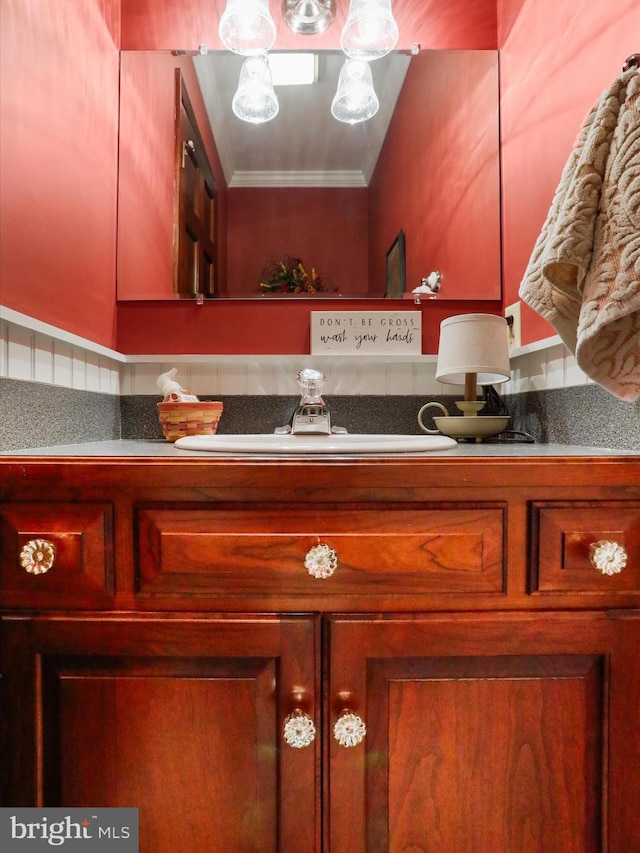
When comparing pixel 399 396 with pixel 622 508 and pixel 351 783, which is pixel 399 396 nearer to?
pixel 622 508

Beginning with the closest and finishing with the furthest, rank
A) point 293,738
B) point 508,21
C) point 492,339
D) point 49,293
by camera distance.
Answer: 1. point 293,738
2. point 49,293
3. point 492,339
4. point 508,21

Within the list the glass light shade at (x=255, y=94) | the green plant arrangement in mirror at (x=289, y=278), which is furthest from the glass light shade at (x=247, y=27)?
the green plant arrangement in mirror at (x=289, y=278)

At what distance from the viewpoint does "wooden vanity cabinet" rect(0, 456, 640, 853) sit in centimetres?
71

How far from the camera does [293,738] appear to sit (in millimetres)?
691

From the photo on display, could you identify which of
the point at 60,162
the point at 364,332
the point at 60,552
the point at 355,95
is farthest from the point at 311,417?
the point at 355,95

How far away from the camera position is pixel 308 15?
4.24 feet

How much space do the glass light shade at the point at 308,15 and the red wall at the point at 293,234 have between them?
42cm

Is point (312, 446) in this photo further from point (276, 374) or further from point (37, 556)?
point (276, 374)

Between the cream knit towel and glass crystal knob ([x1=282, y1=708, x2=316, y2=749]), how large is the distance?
67cm

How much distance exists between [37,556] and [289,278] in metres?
0.89

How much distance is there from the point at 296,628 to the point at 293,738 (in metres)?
0.15

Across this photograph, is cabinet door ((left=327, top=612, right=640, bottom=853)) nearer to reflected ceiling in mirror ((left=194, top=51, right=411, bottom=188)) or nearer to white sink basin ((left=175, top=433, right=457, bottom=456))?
white sink basin ((left=175, top=433, right=457, bottom=456))

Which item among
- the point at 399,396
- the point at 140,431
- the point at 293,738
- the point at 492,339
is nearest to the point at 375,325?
the point at 399,396

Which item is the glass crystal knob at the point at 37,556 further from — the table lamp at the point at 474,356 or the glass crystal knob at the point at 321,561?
the table lamp at the point at 474,356
